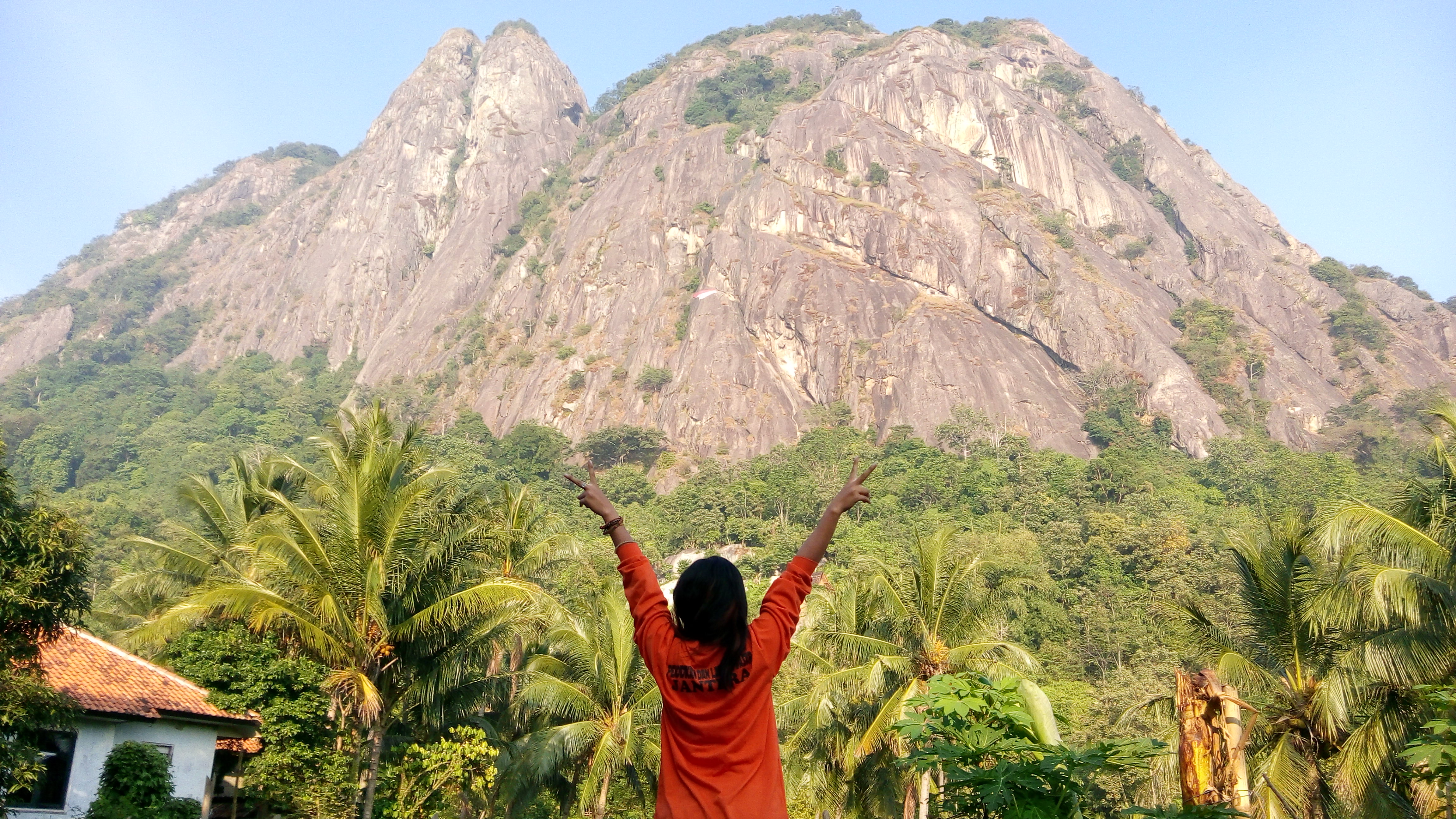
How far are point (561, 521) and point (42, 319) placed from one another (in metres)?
109

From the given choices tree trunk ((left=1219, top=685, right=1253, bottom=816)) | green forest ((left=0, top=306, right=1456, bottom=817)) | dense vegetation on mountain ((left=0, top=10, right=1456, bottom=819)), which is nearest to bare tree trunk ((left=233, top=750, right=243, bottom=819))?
green forest ((left=0, top=306, right=1456, bottom=817))

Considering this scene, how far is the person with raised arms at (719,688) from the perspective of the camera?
9.95ft

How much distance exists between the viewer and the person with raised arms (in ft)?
9.95

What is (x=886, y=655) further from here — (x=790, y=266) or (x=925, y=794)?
(x=790, y=266)

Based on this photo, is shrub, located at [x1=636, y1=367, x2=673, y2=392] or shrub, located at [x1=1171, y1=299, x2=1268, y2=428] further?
shrub, located at [x1=636, y1=367, x2=673, y2=392]

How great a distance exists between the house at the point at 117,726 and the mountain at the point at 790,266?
196ft

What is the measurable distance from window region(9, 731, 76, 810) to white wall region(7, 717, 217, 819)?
55 mm

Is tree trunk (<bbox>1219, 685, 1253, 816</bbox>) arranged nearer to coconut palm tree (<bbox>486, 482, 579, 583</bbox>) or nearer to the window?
the window

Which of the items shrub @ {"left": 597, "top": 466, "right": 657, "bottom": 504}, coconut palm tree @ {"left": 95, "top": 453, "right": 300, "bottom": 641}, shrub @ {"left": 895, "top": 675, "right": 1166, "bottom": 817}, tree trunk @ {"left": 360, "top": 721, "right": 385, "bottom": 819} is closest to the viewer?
shrub @ {"left": 895, "top": 675, "right": 1166, "bottom": 817}

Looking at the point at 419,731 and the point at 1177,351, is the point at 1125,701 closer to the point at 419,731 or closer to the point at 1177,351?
the point at 419,731

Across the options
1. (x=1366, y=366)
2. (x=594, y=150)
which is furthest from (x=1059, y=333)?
(x=594, y=150)

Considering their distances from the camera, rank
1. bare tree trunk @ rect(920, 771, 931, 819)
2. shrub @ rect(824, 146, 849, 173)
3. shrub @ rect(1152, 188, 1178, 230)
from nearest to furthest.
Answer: bare tree trunk @ rect(920, 771, 931, 819) < shrub @ rect(824, 146, 849, 173) < shrub @ rect(1152, 188, 1178, 230)

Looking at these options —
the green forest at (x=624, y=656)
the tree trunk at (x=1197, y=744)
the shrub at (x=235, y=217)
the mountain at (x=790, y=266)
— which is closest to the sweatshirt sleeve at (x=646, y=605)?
the green forest at (x=624, y=656)

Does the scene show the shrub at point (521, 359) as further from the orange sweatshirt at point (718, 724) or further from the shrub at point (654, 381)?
the orange sweatshirt at point (718, 724)
